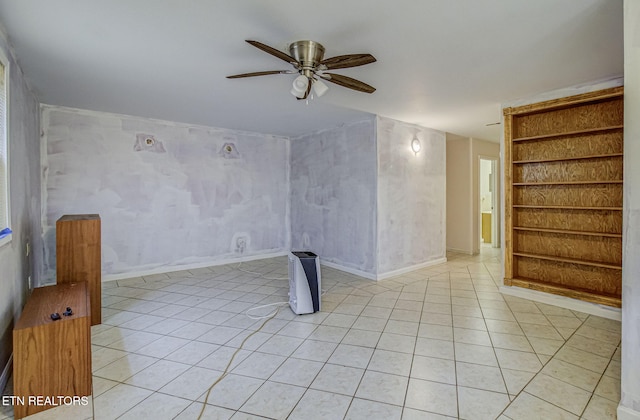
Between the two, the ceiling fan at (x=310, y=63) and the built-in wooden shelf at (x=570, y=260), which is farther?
the built-in wooden shelf at (x=570, y=260)

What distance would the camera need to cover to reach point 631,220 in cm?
153

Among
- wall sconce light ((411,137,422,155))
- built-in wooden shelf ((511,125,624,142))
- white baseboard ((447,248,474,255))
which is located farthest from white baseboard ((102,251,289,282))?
built-in wooden shelf ((511,125,624,142))

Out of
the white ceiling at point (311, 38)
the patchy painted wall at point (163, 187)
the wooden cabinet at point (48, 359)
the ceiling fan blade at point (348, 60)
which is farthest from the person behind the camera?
the patchy painted wall at point (163, 187)

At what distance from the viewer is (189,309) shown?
3.18 meters

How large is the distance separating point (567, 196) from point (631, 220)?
2130mm

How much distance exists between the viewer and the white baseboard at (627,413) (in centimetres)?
152

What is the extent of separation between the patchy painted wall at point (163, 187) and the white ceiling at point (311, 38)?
0.64m

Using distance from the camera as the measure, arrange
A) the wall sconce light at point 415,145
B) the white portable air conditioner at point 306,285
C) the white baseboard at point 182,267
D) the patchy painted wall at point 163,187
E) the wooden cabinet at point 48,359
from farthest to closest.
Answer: the wall sconce light at point 415,145, the white baseboard at point 182,267, the patchy painted wall at point 163,187, the white portable air conditioner at point 306,285, the wooden cabinet at point 48,359

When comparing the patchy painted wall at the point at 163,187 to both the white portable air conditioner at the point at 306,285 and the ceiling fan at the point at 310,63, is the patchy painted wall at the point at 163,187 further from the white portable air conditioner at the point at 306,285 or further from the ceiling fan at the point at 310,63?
the ceiling fan at the point at 310,63

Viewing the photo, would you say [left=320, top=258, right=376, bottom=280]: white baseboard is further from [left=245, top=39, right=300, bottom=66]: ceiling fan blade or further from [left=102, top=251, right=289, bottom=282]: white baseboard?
[left=245, top=39, right=300, bottom=66]: ceiling fan blade

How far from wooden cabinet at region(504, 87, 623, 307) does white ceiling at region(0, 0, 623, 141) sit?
0.36m

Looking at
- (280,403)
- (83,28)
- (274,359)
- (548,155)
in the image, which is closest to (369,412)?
(280,403)

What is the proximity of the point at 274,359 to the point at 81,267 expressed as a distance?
78.8 inches

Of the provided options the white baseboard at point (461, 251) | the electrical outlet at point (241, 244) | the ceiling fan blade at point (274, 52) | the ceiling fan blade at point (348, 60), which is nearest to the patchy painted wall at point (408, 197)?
the white baseboard at point (461, 251)
